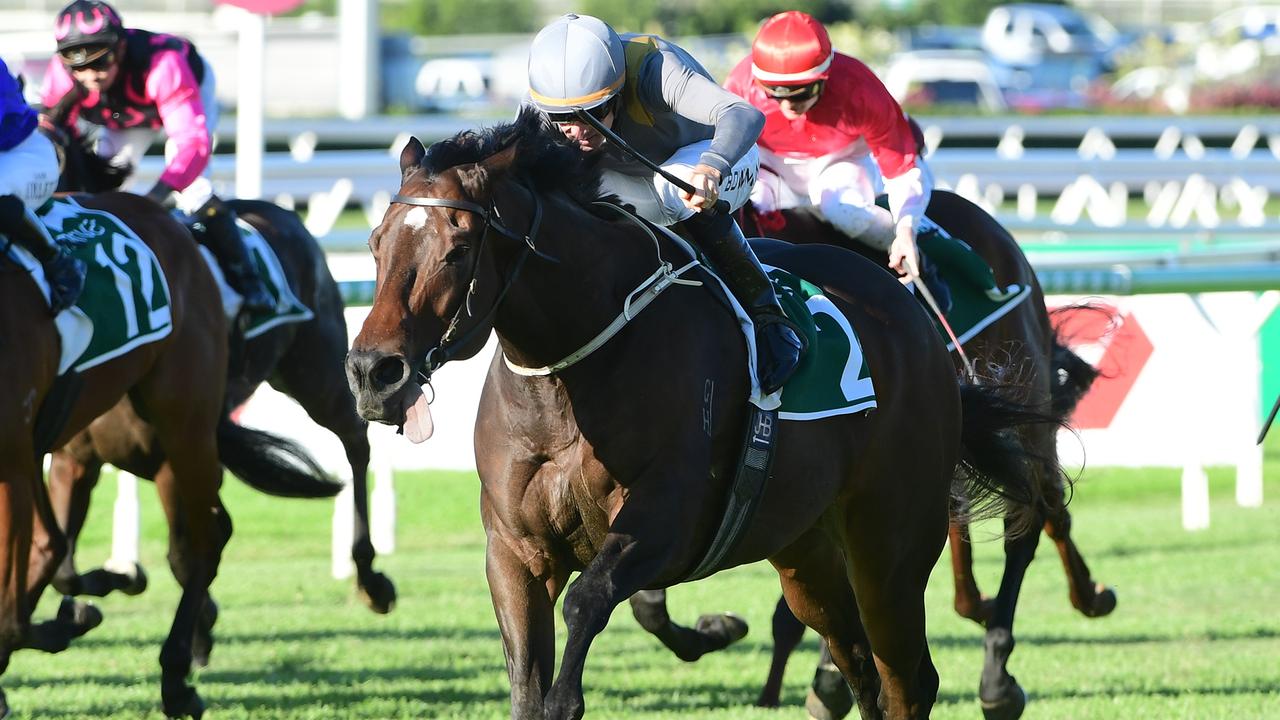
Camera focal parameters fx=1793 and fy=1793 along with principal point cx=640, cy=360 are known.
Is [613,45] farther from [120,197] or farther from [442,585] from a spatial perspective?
[442,585]

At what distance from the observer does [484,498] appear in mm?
4172

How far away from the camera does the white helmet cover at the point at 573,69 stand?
4102 millimetres

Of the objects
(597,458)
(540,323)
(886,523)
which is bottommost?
(886,523)

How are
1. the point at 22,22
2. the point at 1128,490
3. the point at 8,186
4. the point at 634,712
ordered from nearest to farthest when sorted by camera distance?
the point at 8,186 → the point at 634,712 → the point at 1128,490 → the point at 22,22

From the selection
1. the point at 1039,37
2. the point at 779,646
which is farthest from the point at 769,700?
the point at 1039,37

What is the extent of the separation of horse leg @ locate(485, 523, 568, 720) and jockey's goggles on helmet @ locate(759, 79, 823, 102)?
2.16 m

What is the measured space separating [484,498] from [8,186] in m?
2.22

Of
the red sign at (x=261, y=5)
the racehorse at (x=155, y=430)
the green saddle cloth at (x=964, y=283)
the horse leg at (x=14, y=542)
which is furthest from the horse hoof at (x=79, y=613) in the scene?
the red sign at (x=261, y=5)

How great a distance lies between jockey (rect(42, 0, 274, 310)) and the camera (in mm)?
6938

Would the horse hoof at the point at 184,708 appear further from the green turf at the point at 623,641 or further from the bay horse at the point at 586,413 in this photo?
the bay horse at the point at 586,413

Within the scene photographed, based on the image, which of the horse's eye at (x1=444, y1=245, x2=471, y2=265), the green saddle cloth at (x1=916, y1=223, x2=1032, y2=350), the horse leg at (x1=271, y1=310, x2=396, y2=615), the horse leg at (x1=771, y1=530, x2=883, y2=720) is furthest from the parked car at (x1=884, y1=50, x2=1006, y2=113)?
the horse's eye at (x1=444, y1=245, x2=471, y2=265)

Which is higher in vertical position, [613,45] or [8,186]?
[613,45]

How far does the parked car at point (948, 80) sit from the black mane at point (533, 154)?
2943 centimetres

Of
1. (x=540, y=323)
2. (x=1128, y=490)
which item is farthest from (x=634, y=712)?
(x=1128, y=490)
